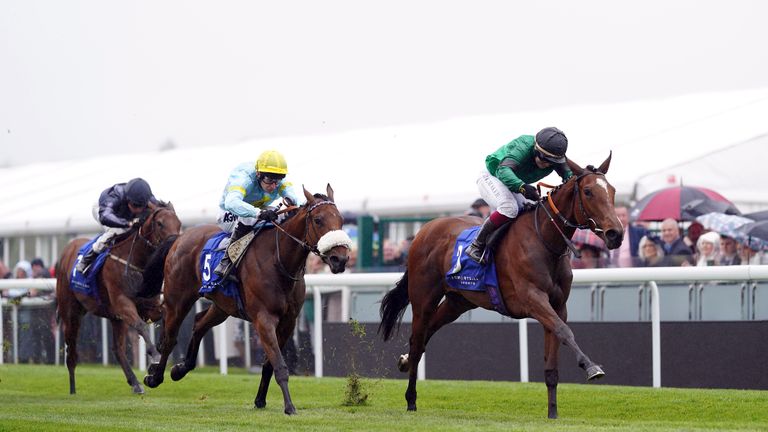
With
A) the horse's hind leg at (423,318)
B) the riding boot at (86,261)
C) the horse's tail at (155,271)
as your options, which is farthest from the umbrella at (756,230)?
the riding boot at (86,261)

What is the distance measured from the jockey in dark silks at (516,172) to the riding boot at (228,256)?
163 centimetres

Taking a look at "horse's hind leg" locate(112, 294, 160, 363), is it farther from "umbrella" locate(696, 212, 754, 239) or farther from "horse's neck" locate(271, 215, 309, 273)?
"umbrella" locate(696, 212, 754, 239)

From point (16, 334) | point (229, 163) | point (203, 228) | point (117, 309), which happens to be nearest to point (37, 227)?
point (229, 163)

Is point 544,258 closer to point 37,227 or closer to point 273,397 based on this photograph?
point 273,397

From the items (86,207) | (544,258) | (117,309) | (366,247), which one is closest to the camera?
(544,258)

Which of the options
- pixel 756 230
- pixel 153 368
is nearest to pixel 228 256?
pixel 153 368

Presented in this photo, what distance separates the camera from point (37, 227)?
2186cm

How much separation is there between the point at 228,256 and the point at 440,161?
934 cm

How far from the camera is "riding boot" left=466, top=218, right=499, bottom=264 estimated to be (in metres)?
8.88

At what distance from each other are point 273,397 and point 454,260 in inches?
97.4

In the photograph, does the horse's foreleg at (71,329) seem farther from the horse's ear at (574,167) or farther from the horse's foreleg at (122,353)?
the horse's ear at (574,167)

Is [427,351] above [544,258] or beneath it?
beneath

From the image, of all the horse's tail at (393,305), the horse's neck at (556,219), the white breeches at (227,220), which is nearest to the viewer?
the horse's neck at (556,219)

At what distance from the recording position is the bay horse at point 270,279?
28.8 ft
